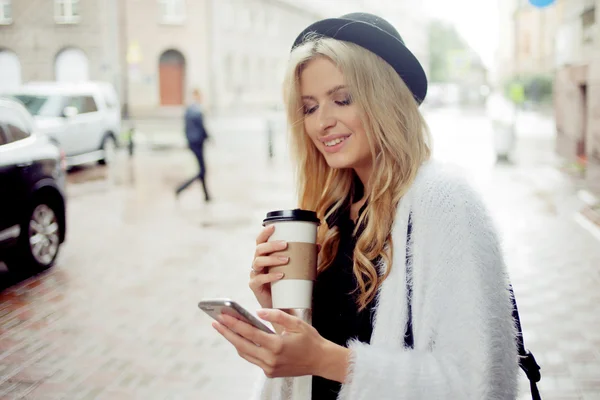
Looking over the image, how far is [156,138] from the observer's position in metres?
28.0

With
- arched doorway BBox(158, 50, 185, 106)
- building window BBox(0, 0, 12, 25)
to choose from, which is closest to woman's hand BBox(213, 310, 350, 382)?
building window BBox(0, 0, 12, 25)

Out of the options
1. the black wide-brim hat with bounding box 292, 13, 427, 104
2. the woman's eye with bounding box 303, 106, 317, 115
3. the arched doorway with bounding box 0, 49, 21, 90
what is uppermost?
the arched doorway with bounding box 0, 49, 21, 90

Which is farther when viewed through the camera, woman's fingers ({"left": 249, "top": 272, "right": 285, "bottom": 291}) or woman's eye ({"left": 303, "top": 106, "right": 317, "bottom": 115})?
woman's eye ({"left": 303, "top": 106, "right": 317, "bottom": 115})

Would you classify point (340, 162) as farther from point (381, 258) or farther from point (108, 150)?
point (108, 150)

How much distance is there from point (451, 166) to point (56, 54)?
28.7 m

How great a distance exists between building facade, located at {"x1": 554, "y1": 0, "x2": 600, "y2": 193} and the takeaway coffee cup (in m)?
12.0

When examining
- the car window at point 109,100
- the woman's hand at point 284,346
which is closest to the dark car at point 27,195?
the woman's hand at point 284,346

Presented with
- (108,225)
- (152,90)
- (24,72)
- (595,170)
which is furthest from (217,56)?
(108,225)

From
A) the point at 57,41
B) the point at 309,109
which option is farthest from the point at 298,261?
the point at 57,41

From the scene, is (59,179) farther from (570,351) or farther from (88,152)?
(88,152)

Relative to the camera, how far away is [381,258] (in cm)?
173

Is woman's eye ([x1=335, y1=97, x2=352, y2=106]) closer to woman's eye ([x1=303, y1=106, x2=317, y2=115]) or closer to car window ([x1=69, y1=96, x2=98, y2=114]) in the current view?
woman's eye ([x1=303, y1=106, x2=317, y2=115])

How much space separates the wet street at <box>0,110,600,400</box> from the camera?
4707 mm

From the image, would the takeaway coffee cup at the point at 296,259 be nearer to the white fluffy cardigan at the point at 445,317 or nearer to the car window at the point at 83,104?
the white fluffy cardigan at the point at 445,317
